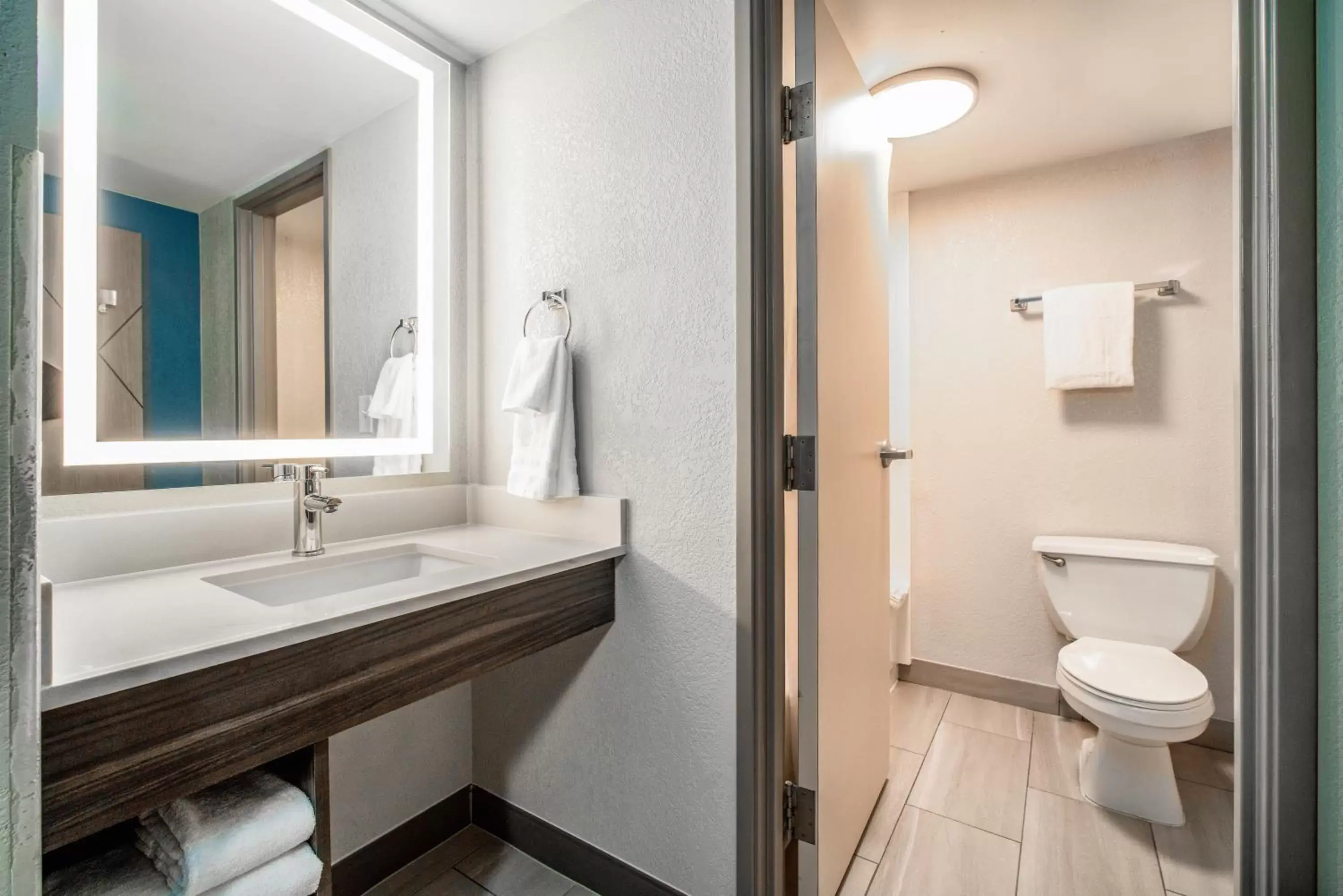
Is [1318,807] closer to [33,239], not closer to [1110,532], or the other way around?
[33,239]

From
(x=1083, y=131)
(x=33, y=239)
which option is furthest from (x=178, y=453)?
(x=1083, y=131)

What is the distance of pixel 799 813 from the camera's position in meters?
1.32

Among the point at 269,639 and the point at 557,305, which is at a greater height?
the point at 557,305

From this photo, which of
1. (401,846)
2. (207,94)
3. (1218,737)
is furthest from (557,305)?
(1218,737)

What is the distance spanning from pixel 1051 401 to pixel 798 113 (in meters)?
1.73

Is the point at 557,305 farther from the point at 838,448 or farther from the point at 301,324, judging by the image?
the point at 838,448

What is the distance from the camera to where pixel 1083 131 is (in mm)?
2135

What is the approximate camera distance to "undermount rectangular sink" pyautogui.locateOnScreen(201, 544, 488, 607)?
1200 mm

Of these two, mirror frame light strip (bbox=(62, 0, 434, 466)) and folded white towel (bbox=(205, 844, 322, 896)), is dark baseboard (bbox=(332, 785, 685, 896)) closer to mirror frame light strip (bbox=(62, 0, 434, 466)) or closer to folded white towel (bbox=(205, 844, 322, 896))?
folded white towel (bbox=(205, 844, 322, 896))

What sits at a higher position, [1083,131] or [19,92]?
[1083,131]

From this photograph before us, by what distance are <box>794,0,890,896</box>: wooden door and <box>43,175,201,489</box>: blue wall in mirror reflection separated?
1250 millimetres

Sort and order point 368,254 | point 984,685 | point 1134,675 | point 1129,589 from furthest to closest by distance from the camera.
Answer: point 984,685, point 1129,589, point 1134,675, point 368,254

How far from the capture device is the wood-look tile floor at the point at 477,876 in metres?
1.47

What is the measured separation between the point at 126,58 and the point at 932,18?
178 cm
